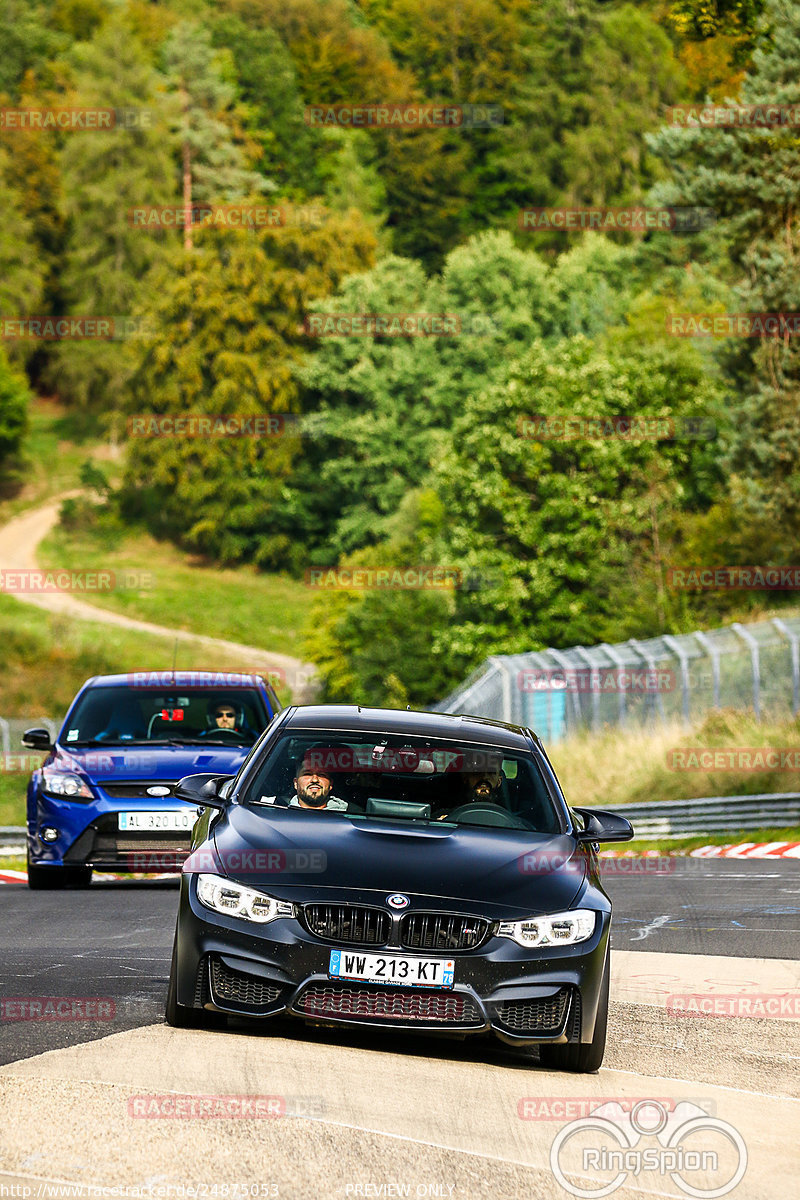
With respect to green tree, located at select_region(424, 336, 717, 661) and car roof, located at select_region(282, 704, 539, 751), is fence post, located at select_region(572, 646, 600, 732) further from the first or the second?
car roof, located at select_region(282, 704, 539, 751)

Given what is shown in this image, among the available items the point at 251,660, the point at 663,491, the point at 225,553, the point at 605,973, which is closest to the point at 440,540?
the point at 663,491

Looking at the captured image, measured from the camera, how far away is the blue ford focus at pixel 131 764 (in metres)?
14.2

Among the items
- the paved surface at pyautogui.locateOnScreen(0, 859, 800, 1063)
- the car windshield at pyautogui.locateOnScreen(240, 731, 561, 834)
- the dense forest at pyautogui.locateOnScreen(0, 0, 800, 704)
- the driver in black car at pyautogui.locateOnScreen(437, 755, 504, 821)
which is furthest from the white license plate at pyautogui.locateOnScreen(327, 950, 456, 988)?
the dense forest at pyautogui.locateOnScreen(0, 0, 800, 704)

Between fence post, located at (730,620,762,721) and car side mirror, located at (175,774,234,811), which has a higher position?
car side mirror, located at (175,774,234,811)

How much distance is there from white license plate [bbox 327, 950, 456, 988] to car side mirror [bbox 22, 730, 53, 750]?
7938 millimetres

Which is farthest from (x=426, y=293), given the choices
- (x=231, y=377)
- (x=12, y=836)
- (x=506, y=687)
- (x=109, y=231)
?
(x=12, y=836)

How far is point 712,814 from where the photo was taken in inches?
951

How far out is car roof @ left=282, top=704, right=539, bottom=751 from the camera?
852 centimetres

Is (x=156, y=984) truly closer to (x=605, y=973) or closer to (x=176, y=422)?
(x=605, y=973)

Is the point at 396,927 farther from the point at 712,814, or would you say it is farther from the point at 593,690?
the point at 593,690

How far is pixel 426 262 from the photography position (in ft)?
378

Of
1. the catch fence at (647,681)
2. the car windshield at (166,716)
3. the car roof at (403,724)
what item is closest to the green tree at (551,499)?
the catch fence at (647,681)

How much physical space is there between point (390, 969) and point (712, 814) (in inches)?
694

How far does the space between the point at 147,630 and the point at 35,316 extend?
130 ft
